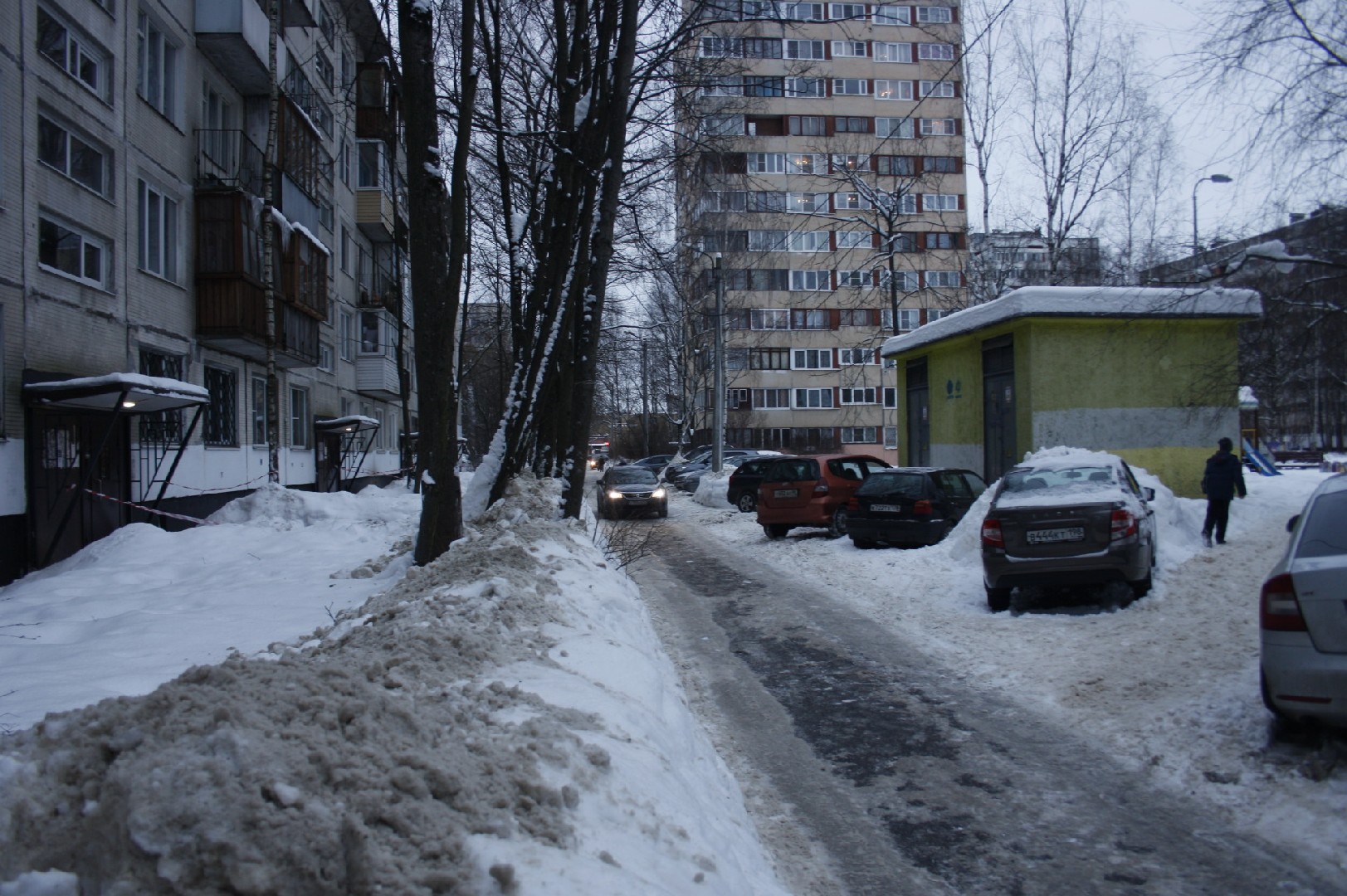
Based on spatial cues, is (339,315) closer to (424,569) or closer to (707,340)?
(707,340)

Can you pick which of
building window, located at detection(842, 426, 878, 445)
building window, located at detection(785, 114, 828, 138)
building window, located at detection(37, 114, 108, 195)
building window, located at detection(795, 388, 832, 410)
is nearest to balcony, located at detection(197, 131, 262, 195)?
building window, located at detection(37, 114, 108, 195)

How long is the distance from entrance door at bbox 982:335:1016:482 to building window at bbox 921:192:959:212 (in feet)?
113

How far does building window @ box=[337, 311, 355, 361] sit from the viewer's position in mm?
29375

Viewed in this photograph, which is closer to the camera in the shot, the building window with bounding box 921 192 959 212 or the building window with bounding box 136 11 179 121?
the building window with bounding box 136 11 179 121

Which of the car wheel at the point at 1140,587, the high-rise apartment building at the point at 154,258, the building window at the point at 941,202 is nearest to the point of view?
the car wheel at the point at 1140,587

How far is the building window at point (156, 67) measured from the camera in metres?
15.7

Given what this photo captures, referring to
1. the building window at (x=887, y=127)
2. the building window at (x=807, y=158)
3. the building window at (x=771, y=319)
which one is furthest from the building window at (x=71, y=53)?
the building window at (x=887, y=127)

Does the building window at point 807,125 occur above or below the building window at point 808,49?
below

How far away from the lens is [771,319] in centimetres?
5350

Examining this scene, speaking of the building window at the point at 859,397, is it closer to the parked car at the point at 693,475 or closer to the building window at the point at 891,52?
the parked car at the point at 693,475

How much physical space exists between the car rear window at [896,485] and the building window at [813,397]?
38.9 meters

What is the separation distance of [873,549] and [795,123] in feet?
142

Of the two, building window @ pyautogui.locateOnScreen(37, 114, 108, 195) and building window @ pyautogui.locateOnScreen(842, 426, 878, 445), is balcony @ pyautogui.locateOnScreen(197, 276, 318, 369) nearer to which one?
building window @ pyautogui.locateOnScreen(37, 114, 108, 195)

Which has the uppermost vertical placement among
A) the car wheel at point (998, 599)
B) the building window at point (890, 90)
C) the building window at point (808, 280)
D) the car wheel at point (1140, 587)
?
the building window at point (890, 90)
